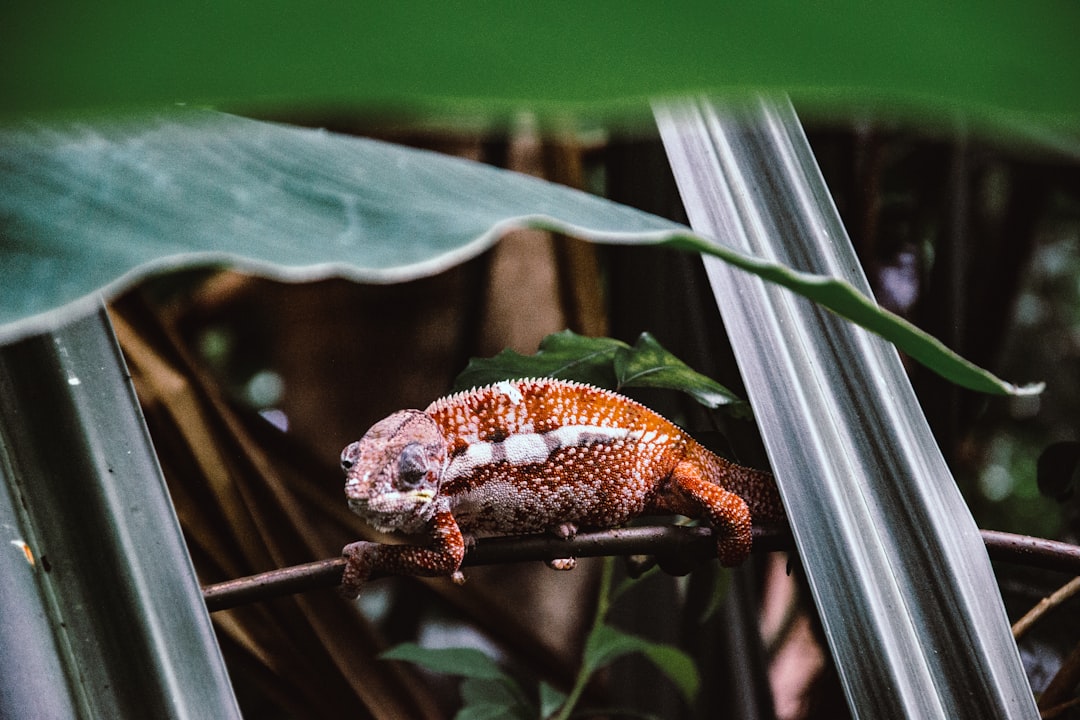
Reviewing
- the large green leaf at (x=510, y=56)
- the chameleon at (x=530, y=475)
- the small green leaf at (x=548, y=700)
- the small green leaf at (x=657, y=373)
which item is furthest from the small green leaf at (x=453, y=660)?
the large green leaf at (x=510, y=56)

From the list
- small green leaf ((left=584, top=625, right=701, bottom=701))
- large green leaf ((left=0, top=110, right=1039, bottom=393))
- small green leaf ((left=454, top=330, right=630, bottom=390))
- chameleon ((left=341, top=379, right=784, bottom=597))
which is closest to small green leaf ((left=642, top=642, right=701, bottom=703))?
small green leaf ((left=584, top=625, right=701, bottom=701))

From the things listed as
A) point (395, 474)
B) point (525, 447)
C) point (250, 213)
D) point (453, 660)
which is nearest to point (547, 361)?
point (525, 447)

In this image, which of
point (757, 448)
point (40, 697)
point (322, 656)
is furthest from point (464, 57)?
point (322, 656)

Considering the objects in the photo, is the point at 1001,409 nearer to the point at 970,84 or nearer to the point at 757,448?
the point at 757,448

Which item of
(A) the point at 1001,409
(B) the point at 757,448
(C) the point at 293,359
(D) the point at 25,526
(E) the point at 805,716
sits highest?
(C) the point at 293,359

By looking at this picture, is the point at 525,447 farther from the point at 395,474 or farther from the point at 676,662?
the point at 676,662

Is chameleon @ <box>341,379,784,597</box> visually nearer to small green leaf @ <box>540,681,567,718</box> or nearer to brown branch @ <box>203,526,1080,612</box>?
brown branch @ <box>203,526,1080,612</box>
